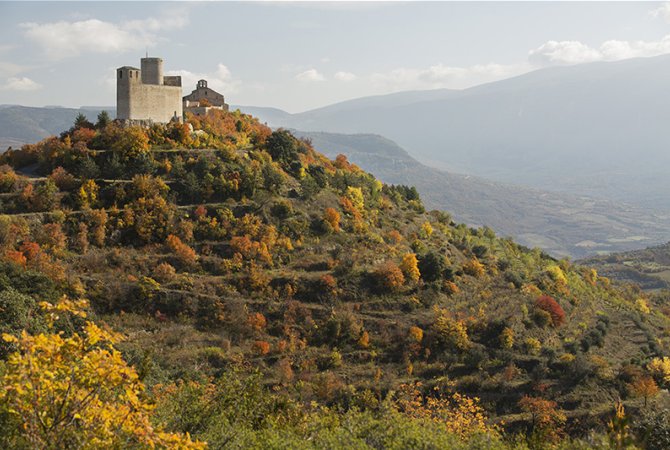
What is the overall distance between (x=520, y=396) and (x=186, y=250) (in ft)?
87.1

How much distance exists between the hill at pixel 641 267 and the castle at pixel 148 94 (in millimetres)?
103731

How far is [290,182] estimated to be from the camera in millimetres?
52875

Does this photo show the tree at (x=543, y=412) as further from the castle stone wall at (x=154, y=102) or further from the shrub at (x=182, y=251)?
the castle stone wall at (x=154, y=102)

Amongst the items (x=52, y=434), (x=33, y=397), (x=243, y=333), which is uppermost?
(x=33, y=397)

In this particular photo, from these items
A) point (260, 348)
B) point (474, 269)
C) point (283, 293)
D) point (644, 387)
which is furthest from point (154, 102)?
point (644, 387)

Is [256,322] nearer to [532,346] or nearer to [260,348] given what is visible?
[260,348]

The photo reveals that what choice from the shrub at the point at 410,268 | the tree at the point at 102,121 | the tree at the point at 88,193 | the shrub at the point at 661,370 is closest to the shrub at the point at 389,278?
the shrub at the point at 410,268

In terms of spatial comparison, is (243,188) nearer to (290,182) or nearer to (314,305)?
(290,182)

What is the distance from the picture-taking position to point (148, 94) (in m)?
48.6

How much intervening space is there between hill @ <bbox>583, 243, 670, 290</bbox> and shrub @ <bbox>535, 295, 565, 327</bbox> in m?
75.8

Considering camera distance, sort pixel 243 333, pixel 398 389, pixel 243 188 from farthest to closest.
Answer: pixel 243 188 → pixel 243 333 → pixel 398 389

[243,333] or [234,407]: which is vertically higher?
[234,407]

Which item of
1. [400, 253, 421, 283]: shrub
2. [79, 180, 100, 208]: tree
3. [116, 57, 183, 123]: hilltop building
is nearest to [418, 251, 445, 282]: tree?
[400, 253, 421, 283]: shrub

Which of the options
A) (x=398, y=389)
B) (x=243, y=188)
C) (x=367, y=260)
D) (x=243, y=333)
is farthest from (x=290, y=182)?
(x=398, y=389)
